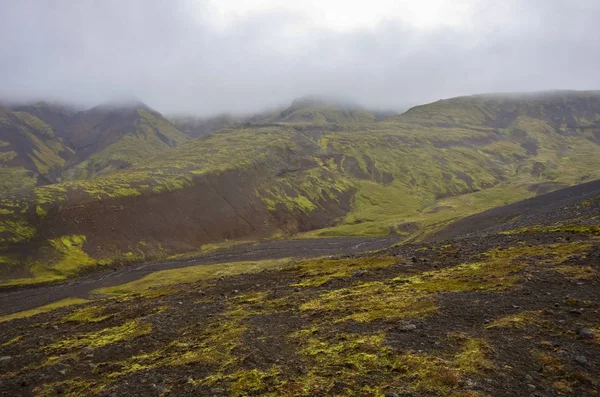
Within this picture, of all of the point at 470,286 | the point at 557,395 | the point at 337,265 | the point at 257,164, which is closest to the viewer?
the point at 557,395

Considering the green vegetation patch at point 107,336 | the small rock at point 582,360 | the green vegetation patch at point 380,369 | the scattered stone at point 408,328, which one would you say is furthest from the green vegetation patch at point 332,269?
the small rock at point 582,360

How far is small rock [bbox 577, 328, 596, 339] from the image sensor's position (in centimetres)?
1725

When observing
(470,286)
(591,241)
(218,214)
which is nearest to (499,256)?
(591,241)

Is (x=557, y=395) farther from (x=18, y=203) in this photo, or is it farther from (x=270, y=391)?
(x=18, y=203)

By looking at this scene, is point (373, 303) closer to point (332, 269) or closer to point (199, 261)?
point (332, 269)

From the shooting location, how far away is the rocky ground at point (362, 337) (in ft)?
52.0

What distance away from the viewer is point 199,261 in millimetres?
102500

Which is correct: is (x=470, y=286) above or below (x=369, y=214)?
above

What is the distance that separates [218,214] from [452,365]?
128561 mm

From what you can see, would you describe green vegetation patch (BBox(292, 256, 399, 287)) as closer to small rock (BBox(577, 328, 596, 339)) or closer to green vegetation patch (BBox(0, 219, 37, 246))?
small rock (BBox(577, 328, 596, 339))

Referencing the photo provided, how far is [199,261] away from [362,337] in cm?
8732

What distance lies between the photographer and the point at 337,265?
150 ft

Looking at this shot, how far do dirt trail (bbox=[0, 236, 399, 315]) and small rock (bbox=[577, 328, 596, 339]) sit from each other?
255 ft

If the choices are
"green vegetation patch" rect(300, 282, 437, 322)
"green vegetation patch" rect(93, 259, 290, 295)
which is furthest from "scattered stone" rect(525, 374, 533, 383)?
"green vegetation patch" rect(93, 259, 290, 295)
